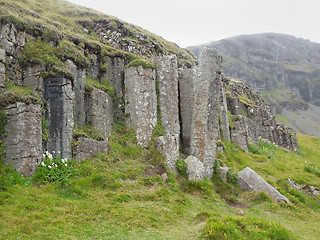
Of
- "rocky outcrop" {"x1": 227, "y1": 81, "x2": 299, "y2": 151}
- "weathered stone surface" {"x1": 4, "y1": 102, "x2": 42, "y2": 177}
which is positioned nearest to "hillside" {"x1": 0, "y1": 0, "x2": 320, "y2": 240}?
"weathered stone surface" {"x1": 4, "y1": 102, "x2": 42, "y2": 177}

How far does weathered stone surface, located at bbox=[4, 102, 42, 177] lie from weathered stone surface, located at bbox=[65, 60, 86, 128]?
12.6ft

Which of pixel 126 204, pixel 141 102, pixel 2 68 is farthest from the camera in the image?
pixel 141 102

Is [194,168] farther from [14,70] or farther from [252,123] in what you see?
[252,123]

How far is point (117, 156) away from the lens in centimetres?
1638

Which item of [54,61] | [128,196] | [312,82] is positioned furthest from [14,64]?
[312,82]

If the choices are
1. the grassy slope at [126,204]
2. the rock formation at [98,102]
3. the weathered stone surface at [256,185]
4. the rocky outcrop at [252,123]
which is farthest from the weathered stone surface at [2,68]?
the rocky outcrop at [252,123]

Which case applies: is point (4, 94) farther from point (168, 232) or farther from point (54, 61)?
point (168, 232)

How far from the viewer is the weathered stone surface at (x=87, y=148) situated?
1446 cm

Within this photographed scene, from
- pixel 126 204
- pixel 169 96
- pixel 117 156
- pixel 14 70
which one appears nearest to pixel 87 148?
pixel 117 156

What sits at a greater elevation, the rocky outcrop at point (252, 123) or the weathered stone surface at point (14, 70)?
the weathered stone surface at point (14, 70)

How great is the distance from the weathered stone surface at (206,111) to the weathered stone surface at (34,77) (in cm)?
1083

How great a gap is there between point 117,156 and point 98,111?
133 inches

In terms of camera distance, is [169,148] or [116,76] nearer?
[169,148]

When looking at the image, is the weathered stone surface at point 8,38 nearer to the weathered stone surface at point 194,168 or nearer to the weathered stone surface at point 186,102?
the weathered stone surface at point 186,102
